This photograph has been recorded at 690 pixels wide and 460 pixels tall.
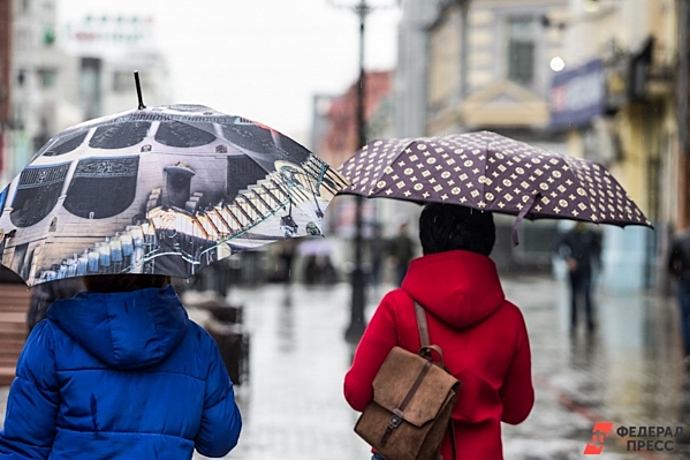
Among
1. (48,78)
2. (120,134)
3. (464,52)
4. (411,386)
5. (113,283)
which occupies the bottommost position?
(411,386)

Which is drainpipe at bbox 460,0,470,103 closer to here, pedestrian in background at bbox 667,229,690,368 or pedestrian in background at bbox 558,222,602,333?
pedestrian in background at bbox 558,222,602,333

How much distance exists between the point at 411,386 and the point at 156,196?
4.12 feet

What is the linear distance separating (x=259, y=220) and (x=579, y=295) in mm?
15976

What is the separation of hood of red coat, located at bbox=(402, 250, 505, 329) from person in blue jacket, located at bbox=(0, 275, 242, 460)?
1114mm

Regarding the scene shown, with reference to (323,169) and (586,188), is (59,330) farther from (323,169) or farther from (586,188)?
(586,188)

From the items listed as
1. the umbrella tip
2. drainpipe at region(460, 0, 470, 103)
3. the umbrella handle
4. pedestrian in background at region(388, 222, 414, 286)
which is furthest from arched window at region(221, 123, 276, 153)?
drainpipe at region(460, 0, 470, 103)

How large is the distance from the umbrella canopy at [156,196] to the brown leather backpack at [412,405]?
766 mm

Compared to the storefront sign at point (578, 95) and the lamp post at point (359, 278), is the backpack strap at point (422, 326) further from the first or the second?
the storefront sign at point (578, 95)

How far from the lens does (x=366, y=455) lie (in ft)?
28.1

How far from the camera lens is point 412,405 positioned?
419 centimetres

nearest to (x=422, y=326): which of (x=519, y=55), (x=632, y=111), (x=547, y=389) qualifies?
(x=547, y=389)

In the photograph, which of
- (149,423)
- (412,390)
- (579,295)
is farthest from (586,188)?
(579,295)

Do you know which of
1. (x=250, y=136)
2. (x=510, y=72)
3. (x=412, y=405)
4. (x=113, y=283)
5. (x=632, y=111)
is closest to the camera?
(x=113, y=283)

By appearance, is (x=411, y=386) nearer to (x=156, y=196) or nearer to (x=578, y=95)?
(x=156, y=196)
